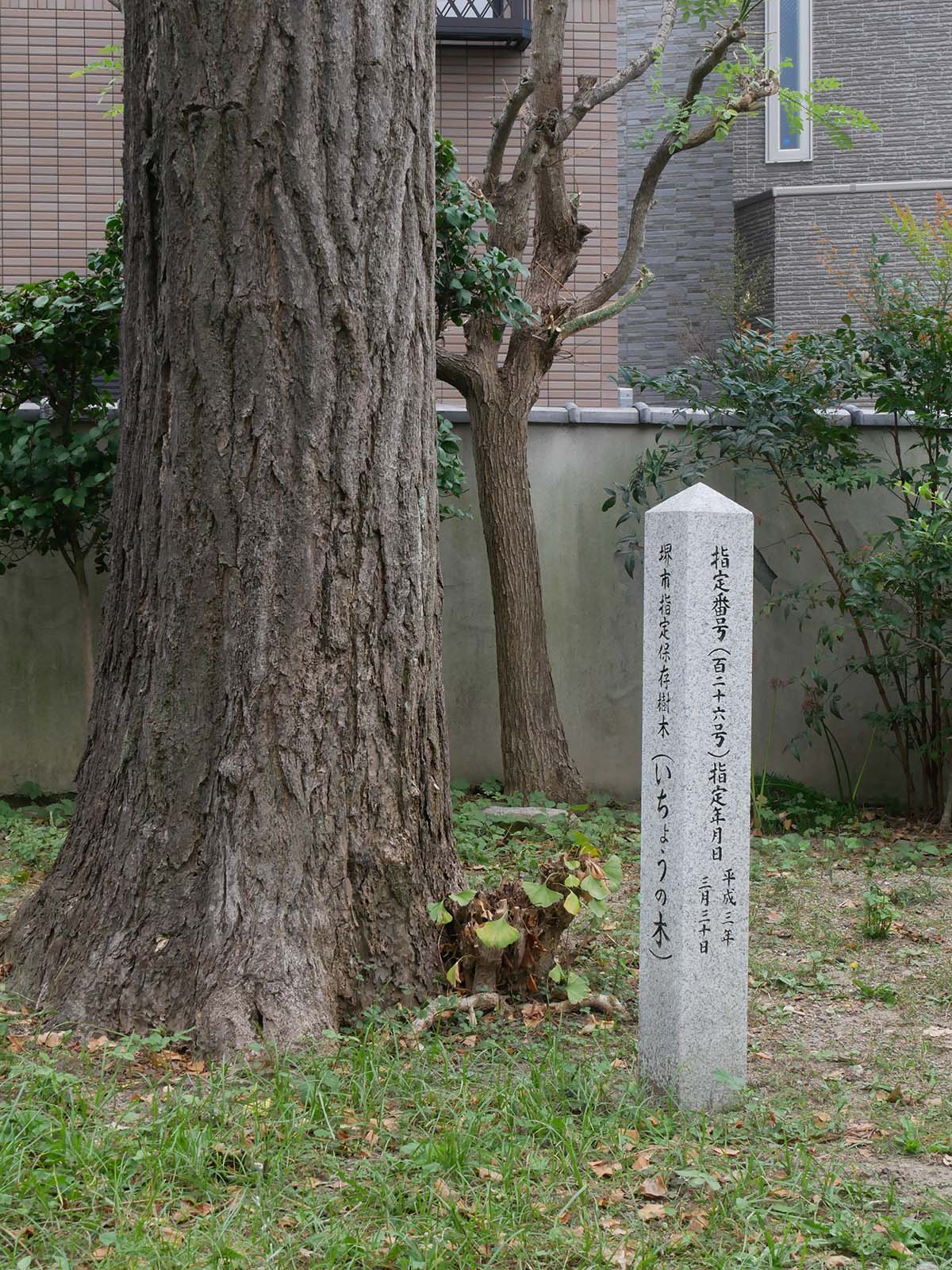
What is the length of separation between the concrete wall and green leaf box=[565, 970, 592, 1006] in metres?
4.07

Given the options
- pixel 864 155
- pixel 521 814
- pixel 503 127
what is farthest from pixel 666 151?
pixel 864 155

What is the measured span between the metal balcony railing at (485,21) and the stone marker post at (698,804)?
789 centimetres

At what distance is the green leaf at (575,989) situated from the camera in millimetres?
3857

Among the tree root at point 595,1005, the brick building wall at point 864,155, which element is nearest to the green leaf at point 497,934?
the tree root at point 595,1005

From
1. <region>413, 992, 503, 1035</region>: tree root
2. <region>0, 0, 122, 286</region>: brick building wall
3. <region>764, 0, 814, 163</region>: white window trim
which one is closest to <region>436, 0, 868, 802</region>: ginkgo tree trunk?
<region>413, 992, 503, 1035</region>: tree root

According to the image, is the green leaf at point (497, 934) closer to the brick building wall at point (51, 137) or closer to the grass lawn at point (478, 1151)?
the grass lawn at point (478, 1151)

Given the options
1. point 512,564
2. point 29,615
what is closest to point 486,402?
point 512,564

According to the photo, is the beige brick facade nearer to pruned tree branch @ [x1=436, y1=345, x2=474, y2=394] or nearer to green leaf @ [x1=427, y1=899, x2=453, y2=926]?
pruned tree branch @ [x1=436, y1=345, x2=474, y2=394]

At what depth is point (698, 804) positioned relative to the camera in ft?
10.7

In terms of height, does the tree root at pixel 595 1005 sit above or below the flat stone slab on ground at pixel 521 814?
below

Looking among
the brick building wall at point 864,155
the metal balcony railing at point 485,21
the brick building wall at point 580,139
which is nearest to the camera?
the metal balcony railing at point 485,21

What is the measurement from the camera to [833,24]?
1447 centimetres

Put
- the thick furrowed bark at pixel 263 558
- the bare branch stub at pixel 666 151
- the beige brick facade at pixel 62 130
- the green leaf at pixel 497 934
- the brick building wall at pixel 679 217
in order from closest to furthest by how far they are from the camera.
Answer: the thick furrowed bark at pixel 263 558 → the green leaf at pixel 497 934 → the bare branch stub at pixel 666 151 → the beige brick facade at pixel 62 130 → the brick building wall at pixel 679 217

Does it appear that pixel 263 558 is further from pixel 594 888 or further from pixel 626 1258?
pixel 626 1258
